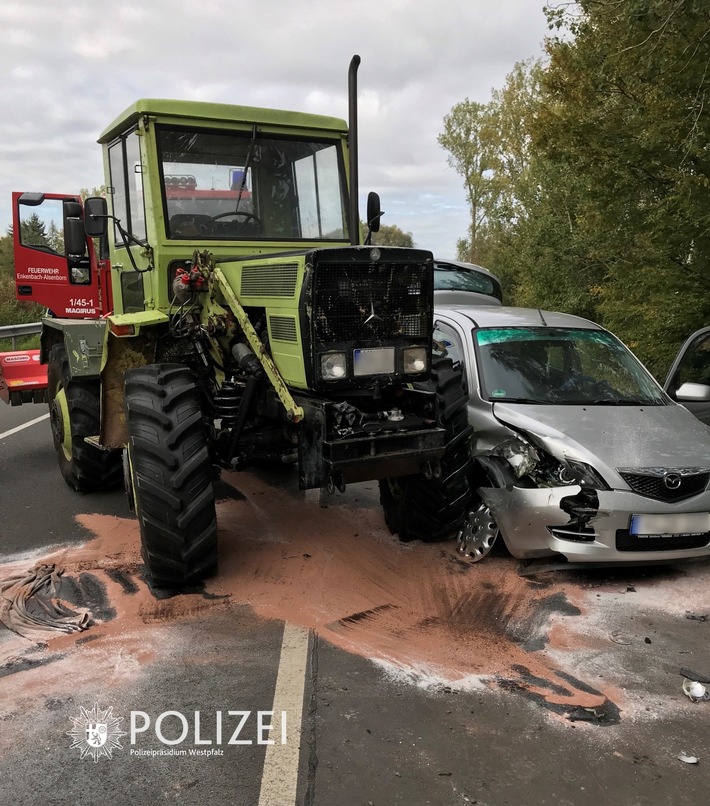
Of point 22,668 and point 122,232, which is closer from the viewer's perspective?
point 22,668

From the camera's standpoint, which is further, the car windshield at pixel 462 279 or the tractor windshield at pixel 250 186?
the car windshield at pixel 462 279

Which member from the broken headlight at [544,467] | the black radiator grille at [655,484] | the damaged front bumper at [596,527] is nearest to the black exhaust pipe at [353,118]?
the broken headlight at [544,467]

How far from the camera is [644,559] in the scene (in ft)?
16.2

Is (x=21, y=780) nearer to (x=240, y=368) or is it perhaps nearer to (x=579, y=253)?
(x=240, y=368)

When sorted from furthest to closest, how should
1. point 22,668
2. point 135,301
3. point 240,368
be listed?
point 135,301, point 240,368, point 22,668

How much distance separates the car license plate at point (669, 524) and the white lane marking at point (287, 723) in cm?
219

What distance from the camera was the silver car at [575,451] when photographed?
490 centimetres

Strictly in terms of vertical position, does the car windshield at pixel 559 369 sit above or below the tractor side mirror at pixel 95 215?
below

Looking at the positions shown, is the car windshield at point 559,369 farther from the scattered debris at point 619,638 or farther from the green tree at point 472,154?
the green tree at point 472,154

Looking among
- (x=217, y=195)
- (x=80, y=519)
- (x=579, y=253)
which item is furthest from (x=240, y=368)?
(x=579, y=253)

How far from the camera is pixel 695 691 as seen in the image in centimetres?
368

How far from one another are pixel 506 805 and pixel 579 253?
14532mm

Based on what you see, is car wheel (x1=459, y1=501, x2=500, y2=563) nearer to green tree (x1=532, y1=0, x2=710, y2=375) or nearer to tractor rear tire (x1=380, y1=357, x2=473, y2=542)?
tractor rear tire (x1=380, y1=357, x2=473, y2=542)

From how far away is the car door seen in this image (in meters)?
6.62
